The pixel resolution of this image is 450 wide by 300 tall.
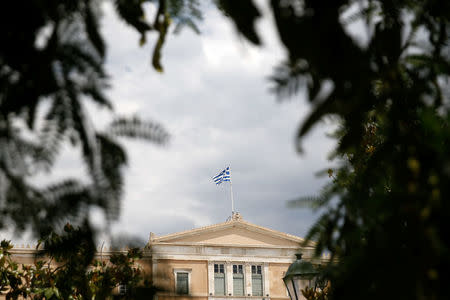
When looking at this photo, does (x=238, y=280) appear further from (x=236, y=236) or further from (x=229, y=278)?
(x=236, y=236)

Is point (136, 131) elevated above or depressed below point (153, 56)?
below

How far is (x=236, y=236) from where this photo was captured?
93.7 ft

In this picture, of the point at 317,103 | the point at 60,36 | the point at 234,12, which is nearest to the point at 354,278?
the point at 317,103

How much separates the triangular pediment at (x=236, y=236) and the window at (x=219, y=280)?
137 cm

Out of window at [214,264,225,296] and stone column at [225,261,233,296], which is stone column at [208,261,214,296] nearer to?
window at [214,264,225,296]

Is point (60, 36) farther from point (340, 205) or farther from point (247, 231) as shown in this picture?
point (247, 231)

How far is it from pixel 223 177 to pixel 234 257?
6.44 metres

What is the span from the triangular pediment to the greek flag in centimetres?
469

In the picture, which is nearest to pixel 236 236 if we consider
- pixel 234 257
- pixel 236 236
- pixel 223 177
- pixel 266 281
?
pixel 236 236

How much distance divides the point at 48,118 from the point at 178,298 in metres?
0.46

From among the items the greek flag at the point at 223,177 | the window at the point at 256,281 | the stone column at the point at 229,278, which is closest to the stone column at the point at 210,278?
the stone column at the point at 229,278

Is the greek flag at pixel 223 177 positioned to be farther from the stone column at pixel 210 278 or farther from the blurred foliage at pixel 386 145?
the blurred foliage at pixel 386 145

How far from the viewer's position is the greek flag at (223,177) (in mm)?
32531

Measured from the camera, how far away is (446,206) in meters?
0.99
